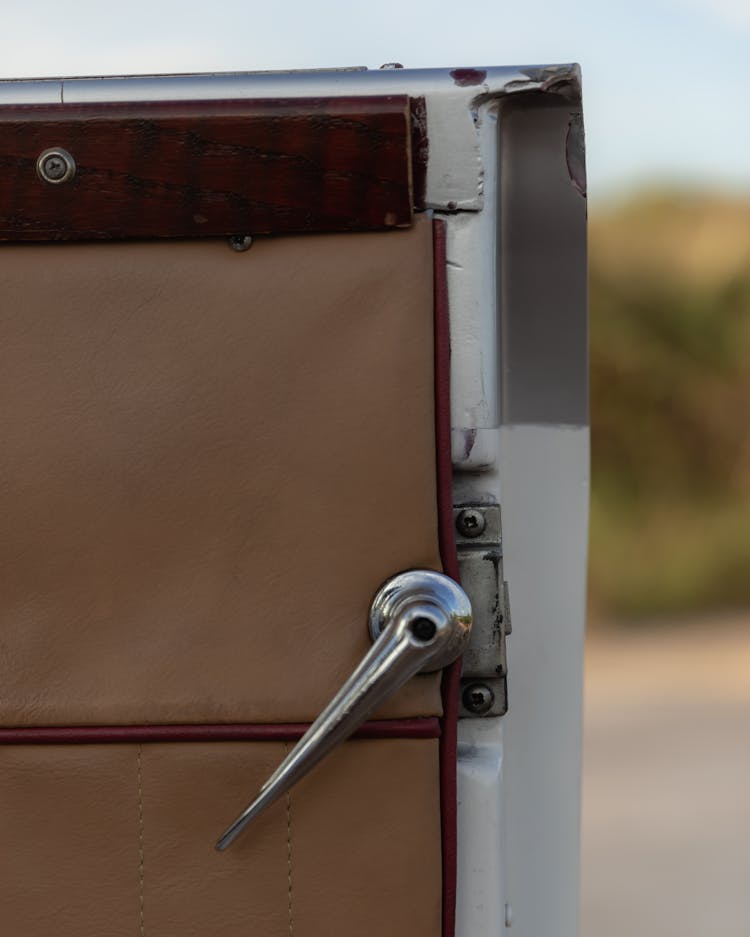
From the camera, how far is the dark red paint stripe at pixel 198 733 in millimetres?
1267

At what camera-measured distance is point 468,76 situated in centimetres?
131

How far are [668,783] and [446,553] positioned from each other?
5.20 metres

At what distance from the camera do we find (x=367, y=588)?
126cm

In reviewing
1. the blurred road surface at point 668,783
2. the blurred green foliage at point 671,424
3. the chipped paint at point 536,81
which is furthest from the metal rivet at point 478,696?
the blurred green foliage at point 671,424

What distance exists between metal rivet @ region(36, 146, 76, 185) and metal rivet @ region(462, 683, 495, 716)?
58 cm

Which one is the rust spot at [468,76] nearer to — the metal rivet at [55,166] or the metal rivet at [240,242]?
the metal rivet at [240,242]

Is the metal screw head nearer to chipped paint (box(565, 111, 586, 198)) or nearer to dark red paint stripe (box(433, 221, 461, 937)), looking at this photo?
dark red paint stripe (box(433, 221, 461, 937))

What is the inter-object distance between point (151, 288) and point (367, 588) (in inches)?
12.6

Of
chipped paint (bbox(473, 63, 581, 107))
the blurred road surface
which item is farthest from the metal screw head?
the blurred road surface

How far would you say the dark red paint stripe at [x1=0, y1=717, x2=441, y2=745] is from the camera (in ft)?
4.16

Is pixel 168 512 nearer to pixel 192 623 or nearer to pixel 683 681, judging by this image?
pixel 192 623

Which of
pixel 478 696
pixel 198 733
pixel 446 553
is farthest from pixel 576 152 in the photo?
pixel 198 733

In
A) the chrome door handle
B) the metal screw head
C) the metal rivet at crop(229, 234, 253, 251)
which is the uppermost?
the metal rivet at crop(229, 234, 253, 251)

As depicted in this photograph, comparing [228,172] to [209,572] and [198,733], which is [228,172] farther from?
[198,733]
